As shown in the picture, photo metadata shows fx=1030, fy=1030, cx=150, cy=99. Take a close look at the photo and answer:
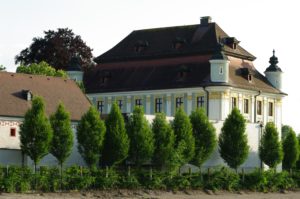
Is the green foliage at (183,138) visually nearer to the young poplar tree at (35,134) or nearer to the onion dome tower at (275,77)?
the young poplar tree at (35,134)

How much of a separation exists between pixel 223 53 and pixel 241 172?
2124 cm

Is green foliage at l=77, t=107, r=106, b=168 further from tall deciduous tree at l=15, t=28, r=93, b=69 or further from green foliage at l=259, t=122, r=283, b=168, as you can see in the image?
tall deciduous tree at l=15, t=28, r=93, b=69

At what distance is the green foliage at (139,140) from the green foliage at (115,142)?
111cm

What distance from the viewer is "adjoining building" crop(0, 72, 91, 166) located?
72562 millimetres

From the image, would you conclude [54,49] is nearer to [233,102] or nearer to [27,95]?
[233,102]

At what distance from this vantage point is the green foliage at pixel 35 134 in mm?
69812

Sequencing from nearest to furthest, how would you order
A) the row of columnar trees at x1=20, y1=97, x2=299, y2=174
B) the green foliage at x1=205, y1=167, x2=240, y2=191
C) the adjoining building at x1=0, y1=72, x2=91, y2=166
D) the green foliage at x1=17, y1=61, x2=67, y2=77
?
1. the row of columnar trees at x1=20, y1=97, x2=299, y2=174
2. the adjoining building at x1=0, y1=72, x2=91, y2=166
3. the green foliage at x1=205, y1=167, x2=240, y2=191
4. the green foliage at x1=17, y1=61, x2=67, y2=77

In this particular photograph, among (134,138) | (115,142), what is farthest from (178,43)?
(115,142)

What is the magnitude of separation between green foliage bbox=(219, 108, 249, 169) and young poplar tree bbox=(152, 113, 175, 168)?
801 centimetres

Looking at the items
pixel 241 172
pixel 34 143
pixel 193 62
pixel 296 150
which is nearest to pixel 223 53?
pixel 193 62

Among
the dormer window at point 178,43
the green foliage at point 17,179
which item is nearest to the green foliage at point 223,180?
the green foliage at point 17,179

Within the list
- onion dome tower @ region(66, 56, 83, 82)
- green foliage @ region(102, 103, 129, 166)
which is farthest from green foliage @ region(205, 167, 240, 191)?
onion dome tower @ region(66, 56, 83, 82)

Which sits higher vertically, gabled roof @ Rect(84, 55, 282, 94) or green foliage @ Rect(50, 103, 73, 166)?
gabled roof @ Rect(84, 55, 282, 94)

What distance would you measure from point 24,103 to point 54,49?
34.7 m
